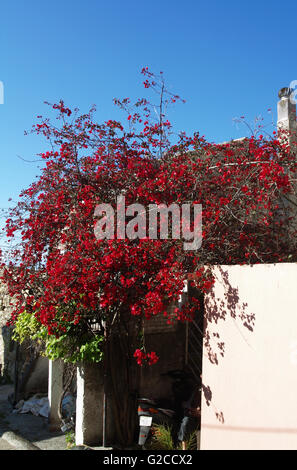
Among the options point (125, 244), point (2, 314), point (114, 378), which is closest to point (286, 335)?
point (125, 244)

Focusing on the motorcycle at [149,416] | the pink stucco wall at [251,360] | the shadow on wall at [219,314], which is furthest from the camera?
the motorcycle at [149,416]

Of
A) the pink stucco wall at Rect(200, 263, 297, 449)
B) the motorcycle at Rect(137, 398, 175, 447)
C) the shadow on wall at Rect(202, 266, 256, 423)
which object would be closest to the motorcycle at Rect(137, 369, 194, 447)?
the motorcycle at Rect(137, 398, 175, 447)

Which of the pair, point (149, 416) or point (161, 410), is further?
point (161, 410)

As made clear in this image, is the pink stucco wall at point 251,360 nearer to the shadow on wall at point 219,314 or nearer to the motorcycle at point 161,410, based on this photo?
the shadow on wall at point 219,314

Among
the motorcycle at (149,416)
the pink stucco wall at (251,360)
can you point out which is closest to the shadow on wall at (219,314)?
the pink stucco wall at (251,360)

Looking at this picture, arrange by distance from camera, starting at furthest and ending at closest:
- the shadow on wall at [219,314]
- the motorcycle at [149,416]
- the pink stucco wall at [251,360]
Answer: the motorcycle at [149,416], the shadow on wall at [219,314], the pink stucco wall at [251,360]

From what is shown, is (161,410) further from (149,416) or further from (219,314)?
(219,314)

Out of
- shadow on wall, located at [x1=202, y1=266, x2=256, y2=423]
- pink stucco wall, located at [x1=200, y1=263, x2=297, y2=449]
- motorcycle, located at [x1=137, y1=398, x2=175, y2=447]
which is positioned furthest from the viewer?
motorcycle, located at [x1=137, y1=398, x2=175, y2=447]

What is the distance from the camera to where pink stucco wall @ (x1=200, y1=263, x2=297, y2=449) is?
4926 mm

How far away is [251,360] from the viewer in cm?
529

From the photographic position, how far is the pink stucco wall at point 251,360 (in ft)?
16.2

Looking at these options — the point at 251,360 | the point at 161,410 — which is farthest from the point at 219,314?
the point at 161,410

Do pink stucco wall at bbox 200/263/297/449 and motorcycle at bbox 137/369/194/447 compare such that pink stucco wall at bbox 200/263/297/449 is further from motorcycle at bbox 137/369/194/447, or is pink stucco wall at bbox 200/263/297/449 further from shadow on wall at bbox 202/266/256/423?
motorcycle at bbox 137/369/194/447

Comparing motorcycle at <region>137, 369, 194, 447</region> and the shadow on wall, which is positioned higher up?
the shadow on wall
